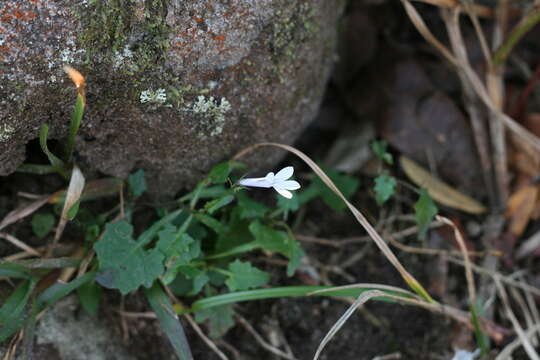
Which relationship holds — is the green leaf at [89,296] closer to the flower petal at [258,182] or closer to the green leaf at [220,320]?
the green leaf at [220,320]

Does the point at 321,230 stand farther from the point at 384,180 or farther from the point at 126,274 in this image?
the point at 126,274

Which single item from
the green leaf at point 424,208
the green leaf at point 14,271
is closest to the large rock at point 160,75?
the green leaf at point 14,271

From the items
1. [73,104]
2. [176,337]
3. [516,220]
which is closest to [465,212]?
[516,220]

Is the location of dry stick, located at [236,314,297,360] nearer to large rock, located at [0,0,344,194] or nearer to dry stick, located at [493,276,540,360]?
large rock, located at [0,0,344,194]

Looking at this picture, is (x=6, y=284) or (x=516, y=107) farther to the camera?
(x=516, y=107)

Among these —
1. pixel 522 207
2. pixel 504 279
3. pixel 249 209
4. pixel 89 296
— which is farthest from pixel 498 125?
pixel 89 296
